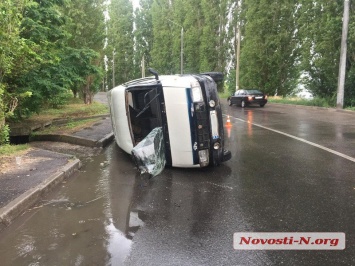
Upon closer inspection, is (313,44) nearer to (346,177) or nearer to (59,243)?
(346,177)

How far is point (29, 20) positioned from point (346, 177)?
10.3 metres

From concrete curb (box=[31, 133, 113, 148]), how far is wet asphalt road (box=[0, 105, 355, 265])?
100 inches

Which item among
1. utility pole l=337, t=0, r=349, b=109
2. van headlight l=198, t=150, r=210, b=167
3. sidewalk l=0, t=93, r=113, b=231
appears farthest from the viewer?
utility pole l=337, t=0, r=349, b=109

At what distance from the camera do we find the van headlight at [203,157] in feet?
20.2

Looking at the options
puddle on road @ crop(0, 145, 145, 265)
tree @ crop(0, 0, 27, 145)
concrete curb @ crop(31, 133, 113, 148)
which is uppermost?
tree @ crop(0, 0, 27, 145)

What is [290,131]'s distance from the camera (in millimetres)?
11602

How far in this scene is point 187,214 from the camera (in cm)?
435

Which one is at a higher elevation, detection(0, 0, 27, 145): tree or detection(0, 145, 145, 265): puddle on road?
detection(0, 0, 27, 145): tree

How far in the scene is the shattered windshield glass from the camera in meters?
5.90

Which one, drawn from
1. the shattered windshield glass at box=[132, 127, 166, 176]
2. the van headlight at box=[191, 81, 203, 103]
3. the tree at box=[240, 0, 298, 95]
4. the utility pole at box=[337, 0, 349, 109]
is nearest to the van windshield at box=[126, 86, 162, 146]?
the shattered windshield glass at box=[132, 127, 166, 176]

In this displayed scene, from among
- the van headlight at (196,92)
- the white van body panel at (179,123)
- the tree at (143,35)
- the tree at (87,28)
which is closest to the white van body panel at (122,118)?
the white van body panel at (179,123)

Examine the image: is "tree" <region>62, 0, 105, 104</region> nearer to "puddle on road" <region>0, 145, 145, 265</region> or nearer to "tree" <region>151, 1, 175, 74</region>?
"puddle on road" <region>0, 145, 145, 265</region>

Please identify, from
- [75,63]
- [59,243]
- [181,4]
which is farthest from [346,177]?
[181,4]

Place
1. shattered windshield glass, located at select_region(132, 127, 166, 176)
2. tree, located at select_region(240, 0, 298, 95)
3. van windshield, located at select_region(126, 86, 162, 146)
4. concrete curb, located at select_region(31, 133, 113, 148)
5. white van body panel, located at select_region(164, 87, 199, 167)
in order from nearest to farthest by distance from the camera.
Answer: shattered windshield glass, located at select_region(132, 127, 166, 176) → white van body panel, located at select_region(164, 87, 199, 167) → van windshield, located at select_region(126, 86, 162, 146) → concrete curb, located at select_region(31, 133, 113, 148) → tree, located at select_region(240, 0, 298, 95)
